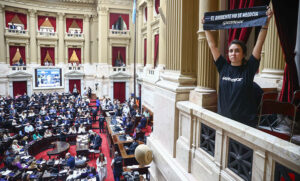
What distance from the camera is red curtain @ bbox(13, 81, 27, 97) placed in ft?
71.9

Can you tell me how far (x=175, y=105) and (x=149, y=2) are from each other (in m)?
17.0

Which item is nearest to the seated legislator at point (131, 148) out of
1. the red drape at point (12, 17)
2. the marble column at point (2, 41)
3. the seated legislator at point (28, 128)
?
the seated legislator at point (28, 128)

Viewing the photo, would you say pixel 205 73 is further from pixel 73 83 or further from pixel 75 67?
pixel 73 83

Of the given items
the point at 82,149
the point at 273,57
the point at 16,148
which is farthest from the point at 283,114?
the point at 16,148

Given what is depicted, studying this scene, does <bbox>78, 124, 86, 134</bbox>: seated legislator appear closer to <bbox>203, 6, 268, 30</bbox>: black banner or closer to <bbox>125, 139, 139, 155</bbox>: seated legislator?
Answer: <bbox>125, 139, 139, 155</bbox>: seated legislator

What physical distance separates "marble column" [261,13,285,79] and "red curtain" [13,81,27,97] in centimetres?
2358

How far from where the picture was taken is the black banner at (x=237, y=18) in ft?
7.04

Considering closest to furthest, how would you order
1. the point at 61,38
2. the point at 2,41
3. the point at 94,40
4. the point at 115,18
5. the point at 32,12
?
the point at 2,41, the point at 32,12, the point at 115,18, the point at 61,38, the point at 94,40

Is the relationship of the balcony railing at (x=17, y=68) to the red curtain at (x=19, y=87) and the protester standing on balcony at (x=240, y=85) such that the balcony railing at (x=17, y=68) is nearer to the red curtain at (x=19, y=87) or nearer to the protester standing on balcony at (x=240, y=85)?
the red curtain at (x=19, y=87)

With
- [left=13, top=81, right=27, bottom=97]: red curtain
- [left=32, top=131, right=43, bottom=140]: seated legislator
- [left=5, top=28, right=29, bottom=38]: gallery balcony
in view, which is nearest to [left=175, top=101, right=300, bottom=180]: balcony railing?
[left=32, top=131, right=43, bottom=140]: seated legislator

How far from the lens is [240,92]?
2389 mm

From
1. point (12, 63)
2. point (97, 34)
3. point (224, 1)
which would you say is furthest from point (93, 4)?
point (224, 1)

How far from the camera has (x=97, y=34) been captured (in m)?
25.3

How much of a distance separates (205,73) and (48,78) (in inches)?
937
